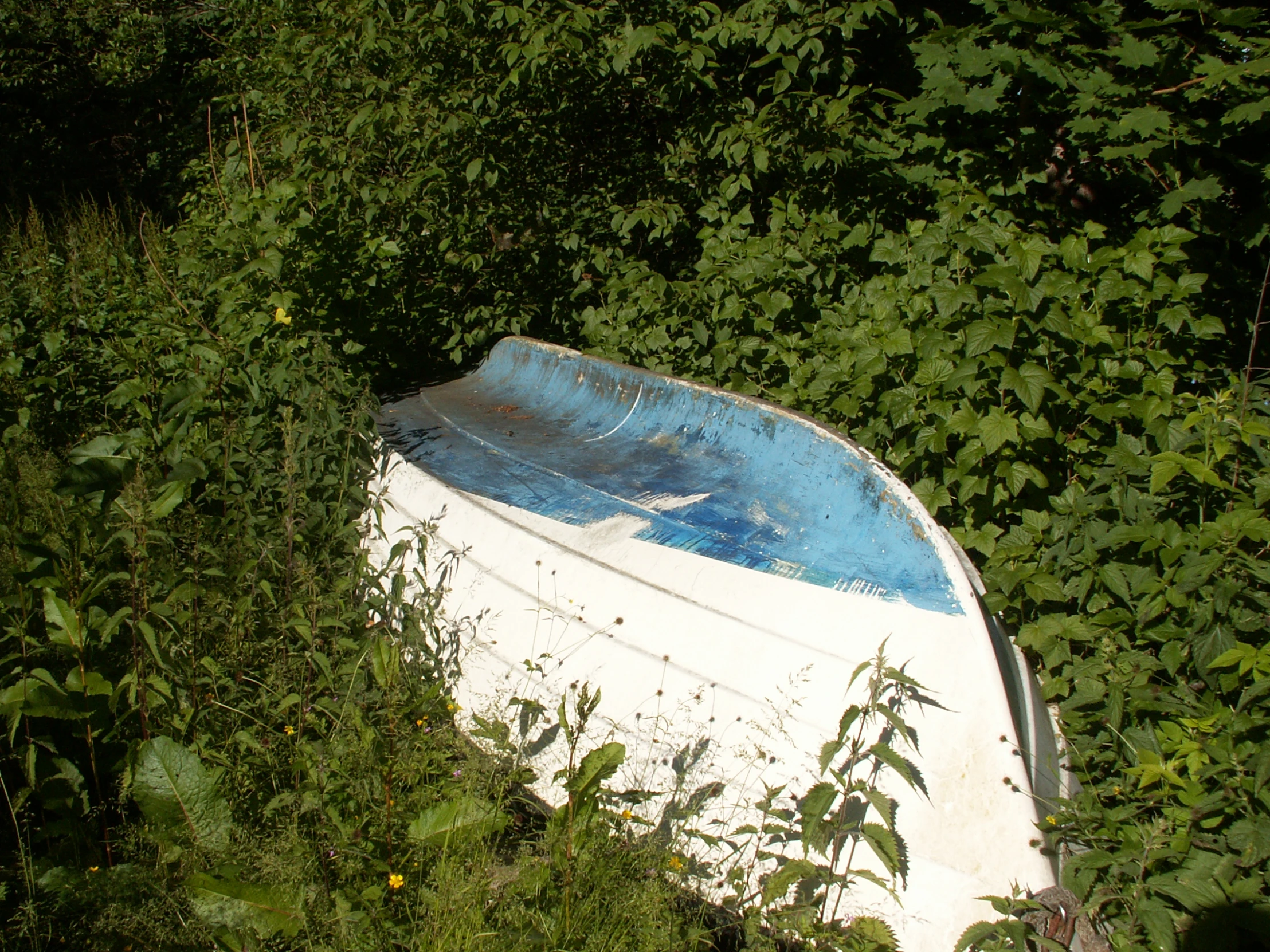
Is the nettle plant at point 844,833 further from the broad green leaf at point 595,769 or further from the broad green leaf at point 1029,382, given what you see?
the broad green leaf at point 1029,382

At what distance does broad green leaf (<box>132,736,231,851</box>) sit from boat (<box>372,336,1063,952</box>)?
28.6 inches

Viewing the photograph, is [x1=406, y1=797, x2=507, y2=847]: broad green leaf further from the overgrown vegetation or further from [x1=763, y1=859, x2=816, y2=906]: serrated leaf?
[x1=763, y1=859, x2=816, y2=906]: serrated leaf

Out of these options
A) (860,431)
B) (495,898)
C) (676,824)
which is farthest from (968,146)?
(495,898)

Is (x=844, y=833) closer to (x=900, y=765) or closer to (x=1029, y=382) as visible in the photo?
→ (x=900, y=765)

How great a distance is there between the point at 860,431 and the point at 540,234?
2706 mm

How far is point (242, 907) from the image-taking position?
1762 millimetres

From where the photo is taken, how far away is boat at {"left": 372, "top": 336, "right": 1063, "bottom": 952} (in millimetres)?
1973

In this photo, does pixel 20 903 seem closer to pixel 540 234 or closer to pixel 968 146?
pixel 540 234

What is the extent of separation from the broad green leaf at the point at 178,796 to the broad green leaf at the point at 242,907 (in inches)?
8.4

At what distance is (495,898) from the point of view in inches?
76.5

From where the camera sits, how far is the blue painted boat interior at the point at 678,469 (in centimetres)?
249

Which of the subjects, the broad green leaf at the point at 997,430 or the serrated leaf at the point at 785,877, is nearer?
the serrated leaf at the point at 785,877

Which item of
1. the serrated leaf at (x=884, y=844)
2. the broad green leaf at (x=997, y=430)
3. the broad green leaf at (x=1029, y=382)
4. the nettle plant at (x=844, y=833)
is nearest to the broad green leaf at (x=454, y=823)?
the nettle plant at (x=844, y=833)

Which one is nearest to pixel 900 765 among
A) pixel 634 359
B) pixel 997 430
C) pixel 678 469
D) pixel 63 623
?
pixel 997 430
